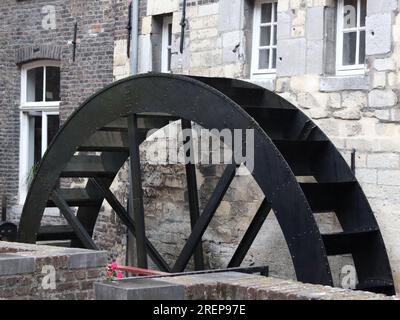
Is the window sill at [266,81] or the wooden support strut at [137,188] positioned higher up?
the window sill at [266,81]

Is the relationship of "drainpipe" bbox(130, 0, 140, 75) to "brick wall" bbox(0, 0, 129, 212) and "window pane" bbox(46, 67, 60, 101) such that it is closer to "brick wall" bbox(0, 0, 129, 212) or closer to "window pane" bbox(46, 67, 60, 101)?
"brick wall" bbox(0, 0, 129, 212)

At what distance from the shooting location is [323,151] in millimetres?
7836

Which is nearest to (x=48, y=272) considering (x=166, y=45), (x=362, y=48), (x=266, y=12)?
(x=362, y=48)

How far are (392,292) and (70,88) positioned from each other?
216 inches

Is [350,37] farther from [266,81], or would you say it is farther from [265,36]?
[265,36]

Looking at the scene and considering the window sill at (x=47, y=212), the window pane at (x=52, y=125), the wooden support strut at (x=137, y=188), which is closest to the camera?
the wooden support strut at (x=137, y=188)

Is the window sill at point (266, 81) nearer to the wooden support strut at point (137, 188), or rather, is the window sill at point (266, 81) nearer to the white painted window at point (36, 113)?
the wooden support strut at point (137, 188)

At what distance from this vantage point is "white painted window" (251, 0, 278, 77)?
8.93 m

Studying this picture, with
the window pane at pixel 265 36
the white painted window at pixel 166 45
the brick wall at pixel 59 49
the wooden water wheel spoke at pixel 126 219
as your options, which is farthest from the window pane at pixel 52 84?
the window pane at pixel 265 36

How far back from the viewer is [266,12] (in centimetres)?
903

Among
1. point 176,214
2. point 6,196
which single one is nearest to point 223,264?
point 176,214

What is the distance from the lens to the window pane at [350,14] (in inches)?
324

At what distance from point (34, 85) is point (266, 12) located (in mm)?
4408

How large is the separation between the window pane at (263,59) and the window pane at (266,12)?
1.05 feet
